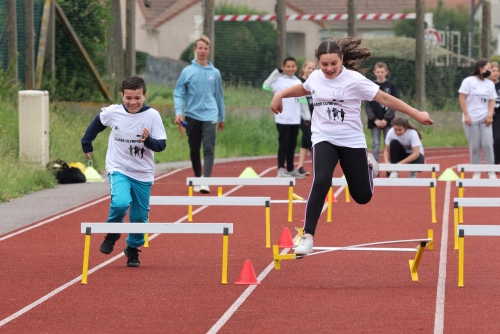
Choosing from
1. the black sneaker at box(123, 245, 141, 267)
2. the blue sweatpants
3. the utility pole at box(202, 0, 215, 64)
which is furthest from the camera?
the utility pole at box(202, 0, 215, 64)

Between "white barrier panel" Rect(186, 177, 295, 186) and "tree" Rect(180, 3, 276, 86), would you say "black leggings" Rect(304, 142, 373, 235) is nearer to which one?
"white barrier panel" Rect(186, 177, 295, 186)

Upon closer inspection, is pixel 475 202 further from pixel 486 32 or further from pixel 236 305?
pixel 486 32

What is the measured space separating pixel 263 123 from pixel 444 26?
11.7 meters

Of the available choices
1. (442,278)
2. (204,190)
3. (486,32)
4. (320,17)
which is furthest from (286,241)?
(486,32)

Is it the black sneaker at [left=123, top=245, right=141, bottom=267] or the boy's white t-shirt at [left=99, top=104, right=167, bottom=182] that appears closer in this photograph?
the boy's white t-shirt at [left=99, top=104, right=167, bottom=182]

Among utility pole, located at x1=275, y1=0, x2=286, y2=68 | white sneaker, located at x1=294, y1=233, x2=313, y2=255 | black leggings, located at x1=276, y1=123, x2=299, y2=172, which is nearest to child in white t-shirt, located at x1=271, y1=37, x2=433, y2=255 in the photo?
white sneaker, located at x1=294, y1=233, x2=313, y2=255

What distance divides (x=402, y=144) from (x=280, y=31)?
10127 mm

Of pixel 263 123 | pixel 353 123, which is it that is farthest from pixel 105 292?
pixel 263 123

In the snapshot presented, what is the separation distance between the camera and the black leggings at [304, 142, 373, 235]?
8.19 metres

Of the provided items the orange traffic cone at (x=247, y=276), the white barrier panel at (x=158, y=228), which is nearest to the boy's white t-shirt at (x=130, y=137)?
the white barrier panel at (x=158, y=228)

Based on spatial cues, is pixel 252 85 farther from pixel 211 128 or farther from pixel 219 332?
pixel 219 332

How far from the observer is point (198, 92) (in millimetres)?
14516

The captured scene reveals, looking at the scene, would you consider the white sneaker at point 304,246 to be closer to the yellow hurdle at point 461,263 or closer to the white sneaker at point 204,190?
the yellow hurdle at point 461,263

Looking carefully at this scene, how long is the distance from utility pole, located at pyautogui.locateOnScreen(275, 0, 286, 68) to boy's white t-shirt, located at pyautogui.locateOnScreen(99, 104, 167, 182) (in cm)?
1739
